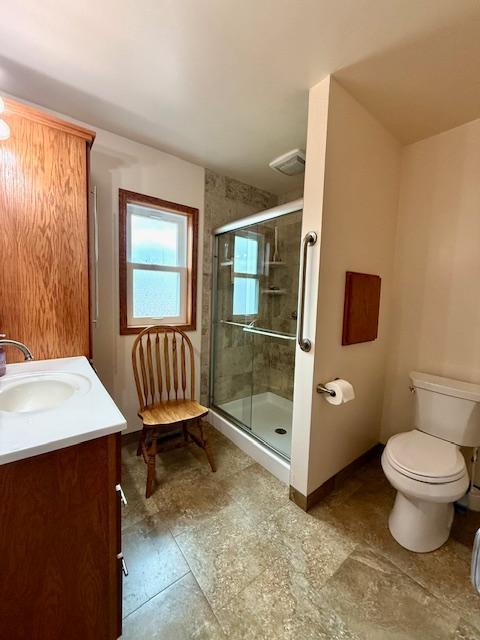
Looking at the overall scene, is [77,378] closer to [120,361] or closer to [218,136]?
[120,361]

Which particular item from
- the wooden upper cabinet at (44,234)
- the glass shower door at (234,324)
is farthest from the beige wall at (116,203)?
the glass shower door at (234,324)

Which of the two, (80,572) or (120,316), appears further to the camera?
(120,316)

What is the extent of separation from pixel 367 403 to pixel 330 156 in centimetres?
161

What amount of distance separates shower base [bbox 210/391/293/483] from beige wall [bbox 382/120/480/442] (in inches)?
34.6

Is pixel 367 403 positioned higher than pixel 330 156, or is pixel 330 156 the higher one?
pixel 330 156

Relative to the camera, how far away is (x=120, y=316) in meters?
1.96

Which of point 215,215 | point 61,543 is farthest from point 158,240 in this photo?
point 61,543

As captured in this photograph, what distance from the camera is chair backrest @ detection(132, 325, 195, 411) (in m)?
1.97

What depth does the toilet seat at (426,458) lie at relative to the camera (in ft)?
4.09

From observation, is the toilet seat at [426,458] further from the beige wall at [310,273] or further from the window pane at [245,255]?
the window pane at [245,255]

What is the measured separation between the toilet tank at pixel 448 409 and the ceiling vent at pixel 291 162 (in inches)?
66.2

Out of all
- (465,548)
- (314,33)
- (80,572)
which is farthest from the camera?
(465,548)

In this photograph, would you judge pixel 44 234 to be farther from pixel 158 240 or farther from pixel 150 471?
pixel 150 471

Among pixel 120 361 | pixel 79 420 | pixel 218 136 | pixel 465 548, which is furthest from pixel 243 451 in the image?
pixel 218 136
